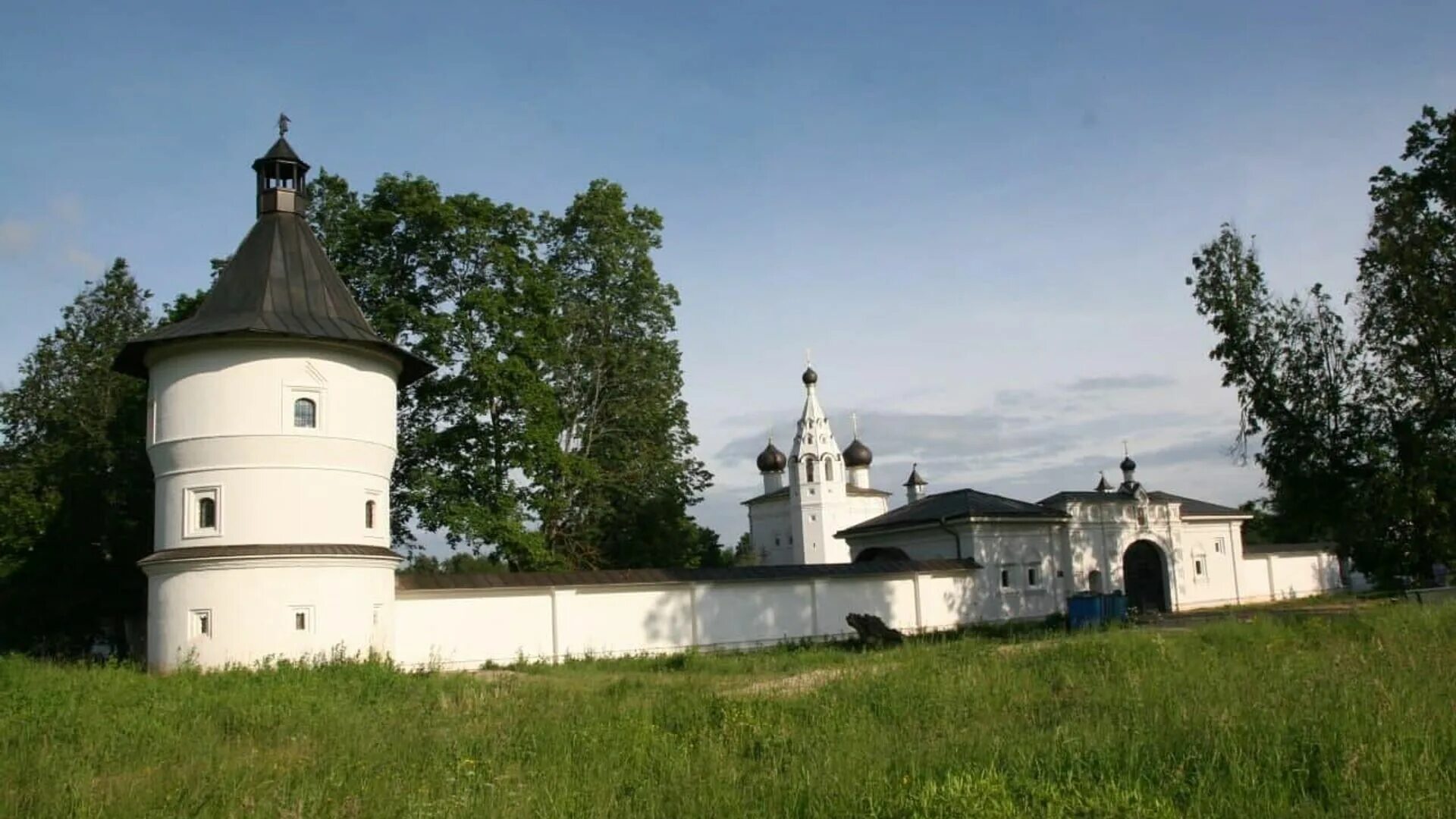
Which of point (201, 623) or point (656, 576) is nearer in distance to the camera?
point (201, 623)

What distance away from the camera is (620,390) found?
3114 cm

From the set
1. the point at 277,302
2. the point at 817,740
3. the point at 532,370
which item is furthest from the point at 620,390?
the point at 817,740

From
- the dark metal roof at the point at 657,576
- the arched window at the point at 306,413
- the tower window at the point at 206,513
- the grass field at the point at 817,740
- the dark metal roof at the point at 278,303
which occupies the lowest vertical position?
the grass field at the point at 817,740

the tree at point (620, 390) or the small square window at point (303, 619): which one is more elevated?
the tree at point (620, 390)

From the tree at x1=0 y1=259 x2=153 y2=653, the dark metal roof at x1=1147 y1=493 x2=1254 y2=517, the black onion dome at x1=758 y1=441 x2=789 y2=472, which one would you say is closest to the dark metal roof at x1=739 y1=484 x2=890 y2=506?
the black onion dome at x1=758 y1=441 x2=789 y2=472

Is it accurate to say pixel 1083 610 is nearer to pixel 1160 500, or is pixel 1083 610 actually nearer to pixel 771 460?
pixel 1160 500

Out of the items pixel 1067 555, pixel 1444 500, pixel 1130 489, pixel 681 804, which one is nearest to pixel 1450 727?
pixel 681 804

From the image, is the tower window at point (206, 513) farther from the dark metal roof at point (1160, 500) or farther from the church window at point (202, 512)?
the dark metal roof at point (1160, 500)

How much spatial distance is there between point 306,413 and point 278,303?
2096 millimetres

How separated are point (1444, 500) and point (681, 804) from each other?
1941 centimetres

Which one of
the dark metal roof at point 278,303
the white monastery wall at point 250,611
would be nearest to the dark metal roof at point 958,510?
the dark metal roof at point 278,303

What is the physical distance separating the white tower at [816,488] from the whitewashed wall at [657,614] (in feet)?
72.9

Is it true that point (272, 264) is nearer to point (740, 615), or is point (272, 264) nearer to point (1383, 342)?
point (740, 615)

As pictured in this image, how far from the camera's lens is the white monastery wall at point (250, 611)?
1847cm
